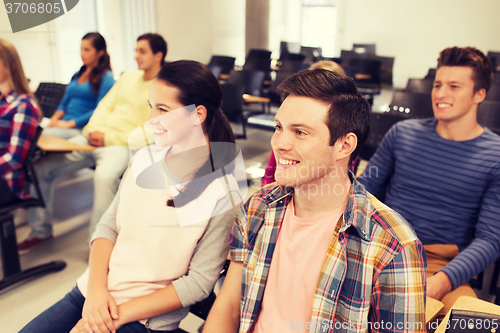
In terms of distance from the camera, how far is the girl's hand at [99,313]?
3.57 ft

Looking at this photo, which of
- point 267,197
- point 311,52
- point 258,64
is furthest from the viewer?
point 311,52

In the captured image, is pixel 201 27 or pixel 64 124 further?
pixel 201 27

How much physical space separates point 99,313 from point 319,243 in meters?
0.70

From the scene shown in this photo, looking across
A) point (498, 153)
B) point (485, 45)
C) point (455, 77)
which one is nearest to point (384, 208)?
point (498, 153)

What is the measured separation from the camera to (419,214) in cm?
164

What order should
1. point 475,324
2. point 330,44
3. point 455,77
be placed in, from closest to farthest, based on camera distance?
point 475,324 < point 455,77 < point 330,44

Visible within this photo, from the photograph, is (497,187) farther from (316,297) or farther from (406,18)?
(406,18)

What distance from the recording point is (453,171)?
1.57 metres

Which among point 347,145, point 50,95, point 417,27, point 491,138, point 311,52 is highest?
point 417,27

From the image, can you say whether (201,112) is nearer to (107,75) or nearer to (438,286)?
(438,286)

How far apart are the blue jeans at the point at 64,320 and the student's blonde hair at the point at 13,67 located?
140 cm

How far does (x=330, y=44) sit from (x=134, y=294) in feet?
33.9

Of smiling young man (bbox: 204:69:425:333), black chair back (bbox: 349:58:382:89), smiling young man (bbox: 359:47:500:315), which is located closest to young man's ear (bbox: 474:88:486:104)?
smiling young man (bbox: 359:47:500:315)

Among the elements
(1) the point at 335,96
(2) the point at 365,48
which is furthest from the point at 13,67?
(2) the point at 365,48
